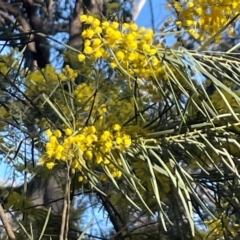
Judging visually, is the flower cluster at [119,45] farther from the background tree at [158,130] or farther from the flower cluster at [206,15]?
the flower cluster at [206,15]

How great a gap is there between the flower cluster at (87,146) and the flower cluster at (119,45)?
138 mm

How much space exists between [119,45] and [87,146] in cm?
20

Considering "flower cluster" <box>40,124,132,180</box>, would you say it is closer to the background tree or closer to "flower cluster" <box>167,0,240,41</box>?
the background tree

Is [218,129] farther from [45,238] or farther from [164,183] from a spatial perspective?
[45,238]

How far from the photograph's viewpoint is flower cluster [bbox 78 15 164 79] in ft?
3.67

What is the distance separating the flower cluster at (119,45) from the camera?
112 centimetres

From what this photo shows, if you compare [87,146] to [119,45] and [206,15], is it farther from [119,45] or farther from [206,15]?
[206,15]

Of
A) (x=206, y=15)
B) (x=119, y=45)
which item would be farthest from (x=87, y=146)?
(x=206, y=15)

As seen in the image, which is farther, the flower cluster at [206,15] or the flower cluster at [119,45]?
the flower cluster at [206,15]

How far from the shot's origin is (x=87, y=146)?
1.19 meters

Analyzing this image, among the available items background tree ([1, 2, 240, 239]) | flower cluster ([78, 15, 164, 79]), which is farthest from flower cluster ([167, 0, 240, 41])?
flower cluster ([78, 15, 164, 79])

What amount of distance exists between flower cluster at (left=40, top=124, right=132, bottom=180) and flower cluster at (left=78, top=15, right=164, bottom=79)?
138mm

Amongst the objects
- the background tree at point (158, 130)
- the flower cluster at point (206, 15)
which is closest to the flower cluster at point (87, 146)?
the background tree at point (158, 130)

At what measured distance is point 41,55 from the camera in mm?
3760
